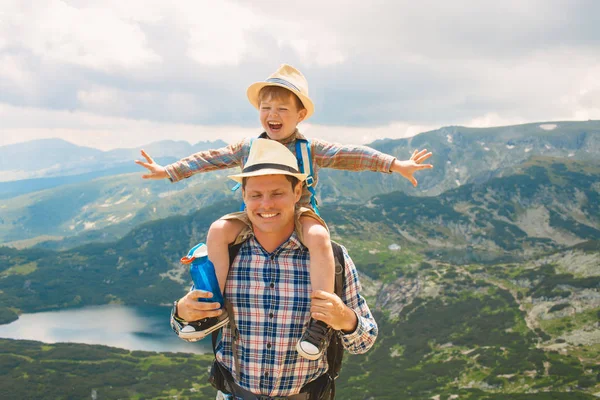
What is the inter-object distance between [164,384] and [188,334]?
144m

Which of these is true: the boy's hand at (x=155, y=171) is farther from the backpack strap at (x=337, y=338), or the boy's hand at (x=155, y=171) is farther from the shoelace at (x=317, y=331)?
the shoelace at (x=317, y=331)

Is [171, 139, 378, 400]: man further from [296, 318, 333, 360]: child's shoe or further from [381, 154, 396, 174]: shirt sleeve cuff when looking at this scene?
[381, 154, 396, 174]: shirt sleeve cuff

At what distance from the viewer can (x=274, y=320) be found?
506 cm

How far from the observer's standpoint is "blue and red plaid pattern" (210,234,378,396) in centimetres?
502

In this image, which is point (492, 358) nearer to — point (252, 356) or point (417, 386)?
point (417, 386)

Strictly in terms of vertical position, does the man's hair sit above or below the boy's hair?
below

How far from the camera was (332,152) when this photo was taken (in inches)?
258

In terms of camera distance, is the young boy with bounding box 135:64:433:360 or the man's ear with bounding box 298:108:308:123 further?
the man's ear with bounding box 298:108:308:123

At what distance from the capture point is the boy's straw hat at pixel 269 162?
4.95m

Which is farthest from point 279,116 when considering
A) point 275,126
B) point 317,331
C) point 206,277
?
point 317,331

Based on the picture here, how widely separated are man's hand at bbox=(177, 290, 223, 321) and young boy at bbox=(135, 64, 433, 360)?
16cm

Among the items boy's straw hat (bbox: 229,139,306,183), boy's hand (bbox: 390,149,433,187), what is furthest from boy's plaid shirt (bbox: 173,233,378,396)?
boy's hand (bbox: 390,149,433,187)

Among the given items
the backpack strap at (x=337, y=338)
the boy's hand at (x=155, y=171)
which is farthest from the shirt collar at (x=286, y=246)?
the boy's hand at (x=155, y=171)

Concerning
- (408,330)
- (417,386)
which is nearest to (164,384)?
(417,386)
